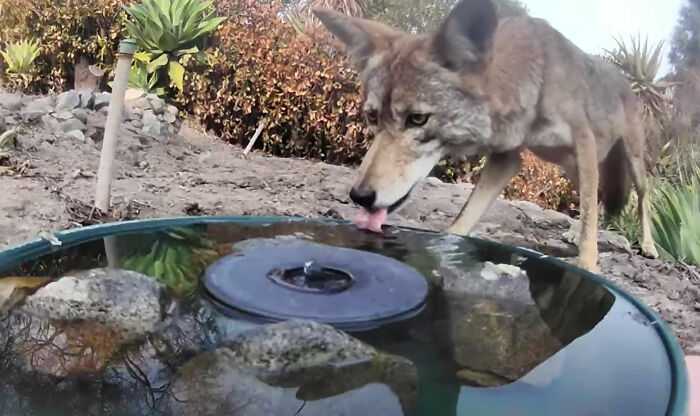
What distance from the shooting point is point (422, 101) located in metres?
2.29

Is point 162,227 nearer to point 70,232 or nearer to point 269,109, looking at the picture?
point 70,232

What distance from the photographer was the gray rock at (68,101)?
5617mm

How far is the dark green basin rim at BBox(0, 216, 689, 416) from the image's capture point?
1001mm

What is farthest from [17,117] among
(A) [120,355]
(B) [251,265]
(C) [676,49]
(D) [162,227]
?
(C) [676,49]

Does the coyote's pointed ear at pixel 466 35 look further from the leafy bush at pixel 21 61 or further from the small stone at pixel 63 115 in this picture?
the leafy bush at pixel 21 61

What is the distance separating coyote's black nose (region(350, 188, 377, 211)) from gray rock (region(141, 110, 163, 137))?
393 cm

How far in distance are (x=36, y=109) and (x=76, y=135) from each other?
0.73 meters

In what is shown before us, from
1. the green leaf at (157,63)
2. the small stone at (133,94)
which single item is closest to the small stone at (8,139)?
the small stone at (133,94)

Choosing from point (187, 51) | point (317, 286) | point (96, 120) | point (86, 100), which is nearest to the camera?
point (317, 286)

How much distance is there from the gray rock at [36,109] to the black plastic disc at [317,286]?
4.18 meters

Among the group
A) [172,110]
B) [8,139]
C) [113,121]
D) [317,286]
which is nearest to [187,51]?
[172,110]

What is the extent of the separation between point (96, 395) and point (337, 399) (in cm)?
33

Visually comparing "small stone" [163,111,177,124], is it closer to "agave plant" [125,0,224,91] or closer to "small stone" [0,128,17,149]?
"agave plant" [125,0,224,91]

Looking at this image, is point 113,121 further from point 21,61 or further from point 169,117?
point 21,61
